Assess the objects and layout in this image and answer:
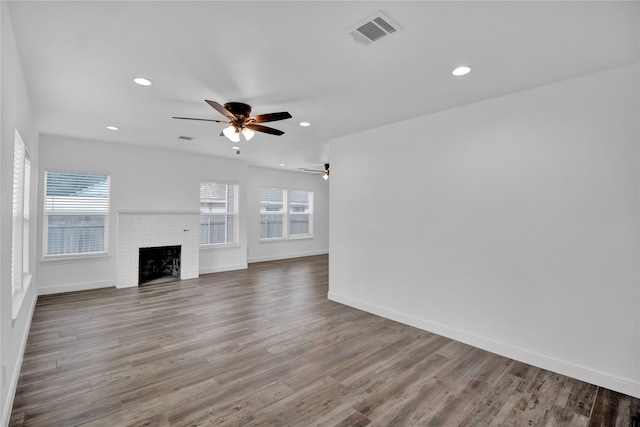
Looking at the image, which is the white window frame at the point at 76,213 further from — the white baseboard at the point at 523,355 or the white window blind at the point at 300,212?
the white baseboard at the point at 523,355

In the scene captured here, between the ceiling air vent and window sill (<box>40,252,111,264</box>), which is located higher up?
the ceiling air vent

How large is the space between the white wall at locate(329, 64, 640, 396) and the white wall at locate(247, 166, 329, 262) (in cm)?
479

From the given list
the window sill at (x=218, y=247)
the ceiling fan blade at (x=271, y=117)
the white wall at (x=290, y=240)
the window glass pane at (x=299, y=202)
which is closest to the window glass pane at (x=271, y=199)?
the white wall at (x=290, y=240)

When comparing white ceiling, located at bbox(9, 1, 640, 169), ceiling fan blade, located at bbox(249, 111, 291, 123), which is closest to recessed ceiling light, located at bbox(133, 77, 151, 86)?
white ceiling, located at bbox(9, 1, 640, 169)

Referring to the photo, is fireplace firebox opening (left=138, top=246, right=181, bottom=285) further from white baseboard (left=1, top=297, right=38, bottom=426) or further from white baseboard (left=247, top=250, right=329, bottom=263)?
white baseboard (left=1, top=297, right=38, bottom=426)

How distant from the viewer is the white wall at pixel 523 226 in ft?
8.57


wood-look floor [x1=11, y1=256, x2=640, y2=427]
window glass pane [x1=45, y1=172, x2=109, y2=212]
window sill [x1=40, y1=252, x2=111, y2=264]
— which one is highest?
window glass pane [x1=45, y1=172, x2=109, y2=212]

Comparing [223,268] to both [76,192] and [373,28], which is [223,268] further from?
[373,28]

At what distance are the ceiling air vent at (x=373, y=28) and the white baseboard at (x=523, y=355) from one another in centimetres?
313

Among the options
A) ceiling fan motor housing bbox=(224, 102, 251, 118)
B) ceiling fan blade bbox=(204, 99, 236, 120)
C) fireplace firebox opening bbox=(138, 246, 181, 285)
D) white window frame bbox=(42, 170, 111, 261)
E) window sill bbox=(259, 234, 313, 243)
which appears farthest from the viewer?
window sill bbox=(259, 234, 313, 243)

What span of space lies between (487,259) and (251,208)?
640cm

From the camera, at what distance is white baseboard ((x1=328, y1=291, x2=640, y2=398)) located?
8.46 ft

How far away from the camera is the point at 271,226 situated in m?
9.12

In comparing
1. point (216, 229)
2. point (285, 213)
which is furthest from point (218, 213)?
point (285, 213)
